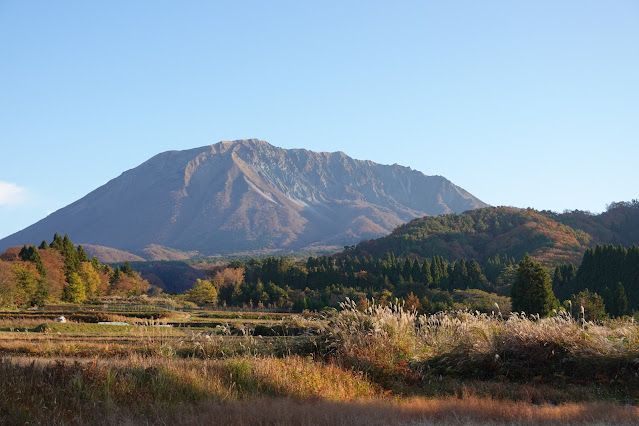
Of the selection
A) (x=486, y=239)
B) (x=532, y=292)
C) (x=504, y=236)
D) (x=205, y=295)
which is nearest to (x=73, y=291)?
(x=205, y=295)

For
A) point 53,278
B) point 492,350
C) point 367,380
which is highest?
point 53,278

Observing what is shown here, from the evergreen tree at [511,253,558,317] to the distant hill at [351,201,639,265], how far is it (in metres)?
51.5

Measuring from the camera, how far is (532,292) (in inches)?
1368

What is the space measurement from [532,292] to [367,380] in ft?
87.3

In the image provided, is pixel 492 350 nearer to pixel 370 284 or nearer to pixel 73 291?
pixel 370 284

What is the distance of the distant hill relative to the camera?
100 m

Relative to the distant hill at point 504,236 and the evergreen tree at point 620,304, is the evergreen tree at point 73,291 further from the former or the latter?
the distant hill at point 504,236

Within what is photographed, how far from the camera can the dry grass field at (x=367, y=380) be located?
806 cm

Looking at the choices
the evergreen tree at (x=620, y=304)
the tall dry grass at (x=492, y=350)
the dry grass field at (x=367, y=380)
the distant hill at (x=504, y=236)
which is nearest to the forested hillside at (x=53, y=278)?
the dry grass field at (x=367, y=380)

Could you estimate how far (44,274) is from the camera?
52125 mm

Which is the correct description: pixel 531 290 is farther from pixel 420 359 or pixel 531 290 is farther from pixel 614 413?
pixel 614 413

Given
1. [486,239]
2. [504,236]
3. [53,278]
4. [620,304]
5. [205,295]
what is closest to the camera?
[620,304]

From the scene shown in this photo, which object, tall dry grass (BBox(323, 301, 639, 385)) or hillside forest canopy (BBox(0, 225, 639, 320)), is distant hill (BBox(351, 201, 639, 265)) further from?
tall dry grass (BBox(323, 301, 639, 385))

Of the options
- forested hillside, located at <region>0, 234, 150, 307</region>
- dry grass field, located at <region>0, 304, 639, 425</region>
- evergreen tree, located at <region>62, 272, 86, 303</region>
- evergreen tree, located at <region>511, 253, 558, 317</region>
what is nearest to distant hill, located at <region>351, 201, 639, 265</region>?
forested hillside, located at <region>0, 234, 150, 307</region>
